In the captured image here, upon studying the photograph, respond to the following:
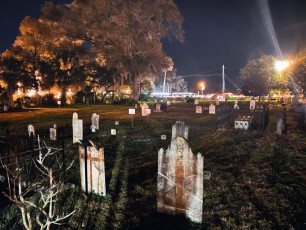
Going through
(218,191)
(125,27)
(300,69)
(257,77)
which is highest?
(125,27)

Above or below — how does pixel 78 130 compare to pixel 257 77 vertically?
below

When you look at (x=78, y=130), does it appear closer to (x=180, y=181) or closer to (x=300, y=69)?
(x=180, y=181)

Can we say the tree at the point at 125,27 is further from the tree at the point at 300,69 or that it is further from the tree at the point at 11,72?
the tree at the point at 300,69

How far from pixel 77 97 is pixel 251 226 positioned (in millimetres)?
40955

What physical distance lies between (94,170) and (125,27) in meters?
37.4

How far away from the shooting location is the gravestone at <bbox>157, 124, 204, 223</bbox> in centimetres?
457

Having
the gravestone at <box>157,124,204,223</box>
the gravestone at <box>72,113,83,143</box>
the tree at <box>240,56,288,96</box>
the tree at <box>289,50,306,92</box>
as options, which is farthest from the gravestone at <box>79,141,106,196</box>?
→ the tree at <box>240,56,288,96</box>

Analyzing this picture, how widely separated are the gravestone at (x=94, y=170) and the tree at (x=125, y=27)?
3501cm

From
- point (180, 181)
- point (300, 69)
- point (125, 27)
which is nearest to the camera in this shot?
point (180, 181)

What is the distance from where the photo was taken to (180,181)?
15.6 ft

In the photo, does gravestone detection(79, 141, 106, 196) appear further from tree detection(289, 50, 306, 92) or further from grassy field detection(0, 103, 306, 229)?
tree detection(289, 50, 306, 92)

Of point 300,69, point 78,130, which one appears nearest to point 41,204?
point 78,130

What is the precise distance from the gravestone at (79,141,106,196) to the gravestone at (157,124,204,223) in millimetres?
1531

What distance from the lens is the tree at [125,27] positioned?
128ft
